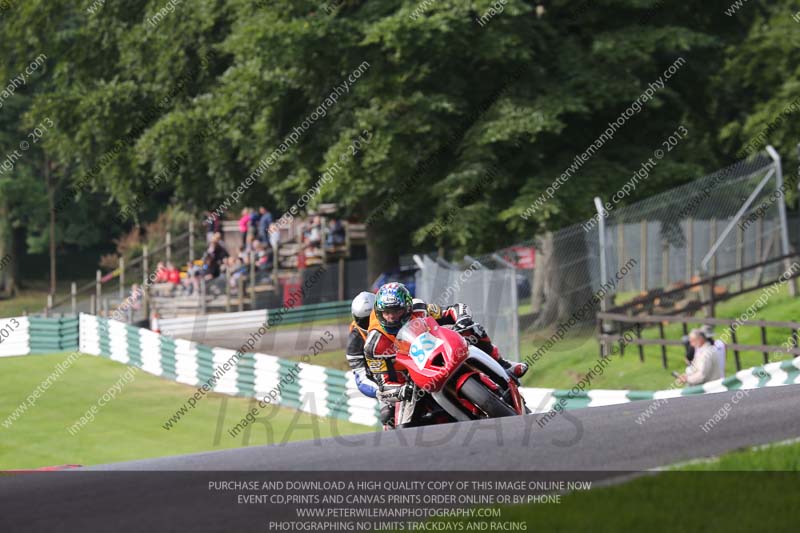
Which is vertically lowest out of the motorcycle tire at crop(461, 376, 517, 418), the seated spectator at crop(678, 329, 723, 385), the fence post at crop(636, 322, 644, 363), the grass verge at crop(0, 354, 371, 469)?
the grass verge at crop(0, 354, 371, 469)

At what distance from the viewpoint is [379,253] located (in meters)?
28.9

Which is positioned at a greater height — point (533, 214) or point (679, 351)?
point (533, 214)

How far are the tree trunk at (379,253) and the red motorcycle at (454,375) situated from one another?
60.1 feet

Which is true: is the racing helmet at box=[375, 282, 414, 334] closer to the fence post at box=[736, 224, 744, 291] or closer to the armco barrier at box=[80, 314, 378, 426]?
the armco barrier at box=[80, 314, 378, 426]

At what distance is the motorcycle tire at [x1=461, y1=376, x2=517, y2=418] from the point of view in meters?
9.37

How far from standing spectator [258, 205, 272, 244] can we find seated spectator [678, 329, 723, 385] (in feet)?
58.6

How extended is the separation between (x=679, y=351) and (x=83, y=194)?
3794cm

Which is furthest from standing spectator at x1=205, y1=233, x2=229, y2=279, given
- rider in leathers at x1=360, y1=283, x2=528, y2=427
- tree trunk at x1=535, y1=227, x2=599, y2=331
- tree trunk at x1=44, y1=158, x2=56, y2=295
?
rider in leathers at x1=360, y1=283, x2=528, y2=427

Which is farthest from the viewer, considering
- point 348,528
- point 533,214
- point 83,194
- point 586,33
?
point 83,194

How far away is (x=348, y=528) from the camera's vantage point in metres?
5.67

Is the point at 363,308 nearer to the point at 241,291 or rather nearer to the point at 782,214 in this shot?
the point at 782,214

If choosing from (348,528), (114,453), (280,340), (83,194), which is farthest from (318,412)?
(83,194)

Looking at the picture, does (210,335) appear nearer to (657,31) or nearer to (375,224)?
(375,224)

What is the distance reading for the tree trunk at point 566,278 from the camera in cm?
2005
